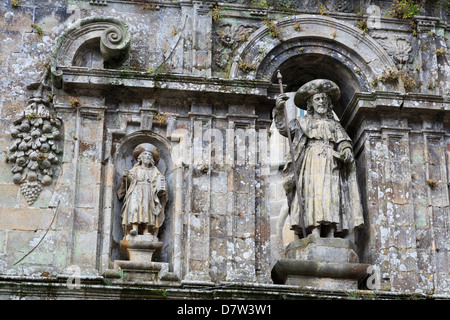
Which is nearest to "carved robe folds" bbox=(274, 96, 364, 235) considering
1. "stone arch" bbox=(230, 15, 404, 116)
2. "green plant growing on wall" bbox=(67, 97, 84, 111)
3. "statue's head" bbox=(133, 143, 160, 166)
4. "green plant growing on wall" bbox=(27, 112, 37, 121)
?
"stone arch" bbox=(230, 15, 404, 116)

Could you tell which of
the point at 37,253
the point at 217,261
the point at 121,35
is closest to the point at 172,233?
the point at 217,261

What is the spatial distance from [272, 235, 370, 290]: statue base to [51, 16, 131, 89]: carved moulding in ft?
11.6

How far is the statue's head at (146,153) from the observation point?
16.1 metres

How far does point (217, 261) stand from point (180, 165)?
142 centimetres

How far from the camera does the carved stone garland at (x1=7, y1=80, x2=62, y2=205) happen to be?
15984 millimetres

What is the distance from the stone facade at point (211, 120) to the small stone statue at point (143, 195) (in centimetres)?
21

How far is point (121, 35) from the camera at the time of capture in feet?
54.6

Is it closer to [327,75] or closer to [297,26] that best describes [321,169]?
[327,75]

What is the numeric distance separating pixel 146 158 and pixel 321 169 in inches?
87.7

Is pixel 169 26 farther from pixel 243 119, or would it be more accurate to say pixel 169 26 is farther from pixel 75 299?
pixel 75 299

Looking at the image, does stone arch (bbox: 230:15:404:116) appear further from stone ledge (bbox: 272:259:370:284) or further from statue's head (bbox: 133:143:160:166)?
stone ledge (bbox: 272:259:370:284)

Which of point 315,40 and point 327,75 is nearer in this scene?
point 315,40

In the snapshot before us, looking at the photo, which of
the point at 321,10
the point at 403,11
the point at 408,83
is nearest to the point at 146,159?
the point at 321,10

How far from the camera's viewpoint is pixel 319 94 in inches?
656
